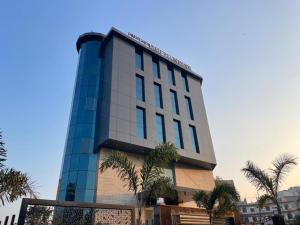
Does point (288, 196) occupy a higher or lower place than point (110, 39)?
lower

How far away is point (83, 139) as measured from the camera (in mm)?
24406

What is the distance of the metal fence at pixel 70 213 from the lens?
→ 23.8 ft

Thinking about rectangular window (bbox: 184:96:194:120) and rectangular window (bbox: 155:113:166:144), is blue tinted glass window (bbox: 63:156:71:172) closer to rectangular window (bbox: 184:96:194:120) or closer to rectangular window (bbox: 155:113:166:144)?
rectangular window (bbox: 155:113:166:144)

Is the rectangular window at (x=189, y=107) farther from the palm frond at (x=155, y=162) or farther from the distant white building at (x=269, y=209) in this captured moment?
the distant white building at (x=269, y=209)

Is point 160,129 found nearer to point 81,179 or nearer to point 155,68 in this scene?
point 155,68

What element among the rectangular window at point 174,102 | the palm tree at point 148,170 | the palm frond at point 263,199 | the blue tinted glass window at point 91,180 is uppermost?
the rectangular window at point 174,102

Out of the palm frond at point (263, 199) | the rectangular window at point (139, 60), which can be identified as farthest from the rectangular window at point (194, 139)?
the palm frond at point (263, 199)

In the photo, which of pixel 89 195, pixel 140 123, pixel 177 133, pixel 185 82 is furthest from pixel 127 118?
pixel 185 82

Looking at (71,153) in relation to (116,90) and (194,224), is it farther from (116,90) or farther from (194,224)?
(194,224)

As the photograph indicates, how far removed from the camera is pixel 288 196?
7569 centimetres

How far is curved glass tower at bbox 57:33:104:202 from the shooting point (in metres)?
21.7

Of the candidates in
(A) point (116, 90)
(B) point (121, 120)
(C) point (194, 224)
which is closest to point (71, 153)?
(B) point (121, 120)

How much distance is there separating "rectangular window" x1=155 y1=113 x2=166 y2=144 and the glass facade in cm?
727

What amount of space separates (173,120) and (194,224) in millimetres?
16824
